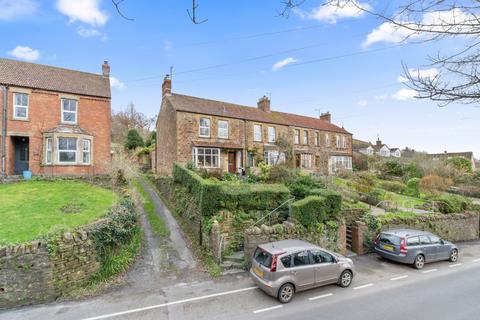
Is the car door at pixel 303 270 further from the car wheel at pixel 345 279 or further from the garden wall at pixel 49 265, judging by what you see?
the garden wall at pixel 49 265

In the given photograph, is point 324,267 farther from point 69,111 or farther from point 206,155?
point 69,111

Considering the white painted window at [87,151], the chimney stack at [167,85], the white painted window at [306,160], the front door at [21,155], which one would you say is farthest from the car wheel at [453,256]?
the front door at [21,155]

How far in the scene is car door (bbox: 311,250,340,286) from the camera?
26.5ft

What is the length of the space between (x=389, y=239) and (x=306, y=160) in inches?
768

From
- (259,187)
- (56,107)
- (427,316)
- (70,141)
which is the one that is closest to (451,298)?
(427,316)

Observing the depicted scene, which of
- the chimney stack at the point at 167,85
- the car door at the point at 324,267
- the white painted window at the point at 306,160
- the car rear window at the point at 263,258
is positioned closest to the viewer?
the car rear window at the point at 263,258

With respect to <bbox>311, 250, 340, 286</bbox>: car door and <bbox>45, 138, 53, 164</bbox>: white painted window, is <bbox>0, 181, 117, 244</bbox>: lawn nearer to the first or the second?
<bbox>45, 138, 53, 164</bbox>: white painted window

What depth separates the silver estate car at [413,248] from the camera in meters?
10.4

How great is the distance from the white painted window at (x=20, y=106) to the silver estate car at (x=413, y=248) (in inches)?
917

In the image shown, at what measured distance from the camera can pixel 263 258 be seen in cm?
796

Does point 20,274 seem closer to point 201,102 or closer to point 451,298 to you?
point 451,298

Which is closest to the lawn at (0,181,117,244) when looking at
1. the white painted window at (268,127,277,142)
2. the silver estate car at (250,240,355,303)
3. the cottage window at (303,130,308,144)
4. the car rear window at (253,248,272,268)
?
the car rear window at (253,248,272,268)

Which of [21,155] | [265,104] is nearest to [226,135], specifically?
[265,104]

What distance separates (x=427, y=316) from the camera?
670 cm
